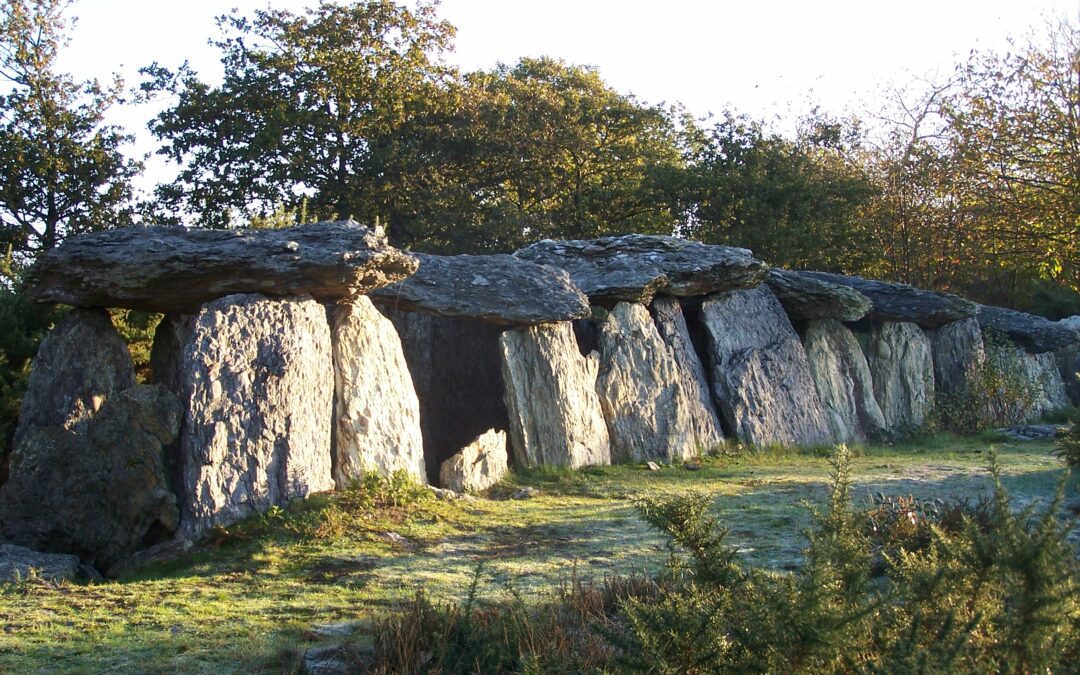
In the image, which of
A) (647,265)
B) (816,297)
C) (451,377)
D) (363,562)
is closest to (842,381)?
(816,297)

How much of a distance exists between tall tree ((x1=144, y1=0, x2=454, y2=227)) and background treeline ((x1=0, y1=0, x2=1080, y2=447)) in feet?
0.16

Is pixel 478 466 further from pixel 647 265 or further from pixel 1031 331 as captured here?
pixel 1031 331

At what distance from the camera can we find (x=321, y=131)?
76.7 ft

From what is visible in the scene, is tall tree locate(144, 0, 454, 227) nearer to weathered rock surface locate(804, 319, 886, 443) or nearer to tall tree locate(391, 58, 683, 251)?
tall tree locate(391, 58, 683, 251)

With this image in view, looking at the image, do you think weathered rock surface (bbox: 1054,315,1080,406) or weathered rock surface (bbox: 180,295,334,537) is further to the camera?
weathered rock surface (bbox: 1054,315,1080,406)

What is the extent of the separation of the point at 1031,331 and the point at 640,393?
32.2ft

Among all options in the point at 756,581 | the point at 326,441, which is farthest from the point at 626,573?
the point at 326,441

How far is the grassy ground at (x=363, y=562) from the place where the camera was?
707cm

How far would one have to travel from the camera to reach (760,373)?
1605 cm

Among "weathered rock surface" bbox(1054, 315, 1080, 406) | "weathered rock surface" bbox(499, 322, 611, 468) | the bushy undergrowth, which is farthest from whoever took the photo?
"weathered rock surface" bbox(1054, 315, 1080, 406)

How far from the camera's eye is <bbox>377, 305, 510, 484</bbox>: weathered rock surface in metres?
14.7

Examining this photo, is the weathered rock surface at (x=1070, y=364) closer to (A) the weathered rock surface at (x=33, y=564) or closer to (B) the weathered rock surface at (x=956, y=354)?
(B) the weathered rock surface at (x=956, y=354)

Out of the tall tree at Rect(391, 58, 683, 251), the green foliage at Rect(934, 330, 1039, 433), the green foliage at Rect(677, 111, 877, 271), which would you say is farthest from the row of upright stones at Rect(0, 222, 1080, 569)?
the tall tree at Rect(391, 58, 683, 251)

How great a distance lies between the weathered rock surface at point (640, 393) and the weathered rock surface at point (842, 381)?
3.19 m
